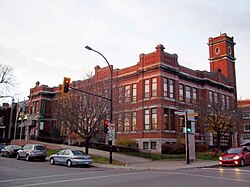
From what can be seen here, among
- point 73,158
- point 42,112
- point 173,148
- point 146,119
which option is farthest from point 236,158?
point 42,112

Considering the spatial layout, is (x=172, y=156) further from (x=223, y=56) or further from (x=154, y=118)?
(x=223, y=56)

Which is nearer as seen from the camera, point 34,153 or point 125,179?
point 125,179

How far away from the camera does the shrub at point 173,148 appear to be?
3163cm

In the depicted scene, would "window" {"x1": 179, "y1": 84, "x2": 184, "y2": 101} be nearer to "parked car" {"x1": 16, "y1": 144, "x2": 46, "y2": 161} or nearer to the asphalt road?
"parked car" {"x1": 16, "y1": 144, "x2": 46, "y2": 161}

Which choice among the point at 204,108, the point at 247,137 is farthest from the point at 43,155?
the point at 247,137

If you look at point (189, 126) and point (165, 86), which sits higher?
point (165, 86)

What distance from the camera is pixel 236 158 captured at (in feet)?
67.8

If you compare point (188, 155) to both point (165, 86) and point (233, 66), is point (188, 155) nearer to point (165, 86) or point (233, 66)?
point (165, 86)

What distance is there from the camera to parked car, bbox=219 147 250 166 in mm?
20686

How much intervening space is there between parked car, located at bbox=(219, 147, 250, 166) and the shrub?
9891 millimetres

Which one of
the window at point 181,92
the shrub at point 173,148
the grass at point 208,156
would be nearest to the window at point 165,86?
the window at point 181,92

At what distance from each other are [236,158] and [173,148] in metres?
11.4

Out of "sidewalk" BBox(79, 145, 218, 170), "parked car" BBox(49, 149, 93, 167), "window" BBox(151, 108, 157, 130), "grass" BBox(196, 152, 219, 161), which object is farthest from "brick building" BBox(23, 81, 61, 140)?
"parked car" BBox(49, 149, 93, 167)

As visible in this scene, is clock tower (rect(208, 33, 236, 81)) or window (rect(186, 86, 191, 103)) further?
clock tower (rect(208, 33, 236, 81))
